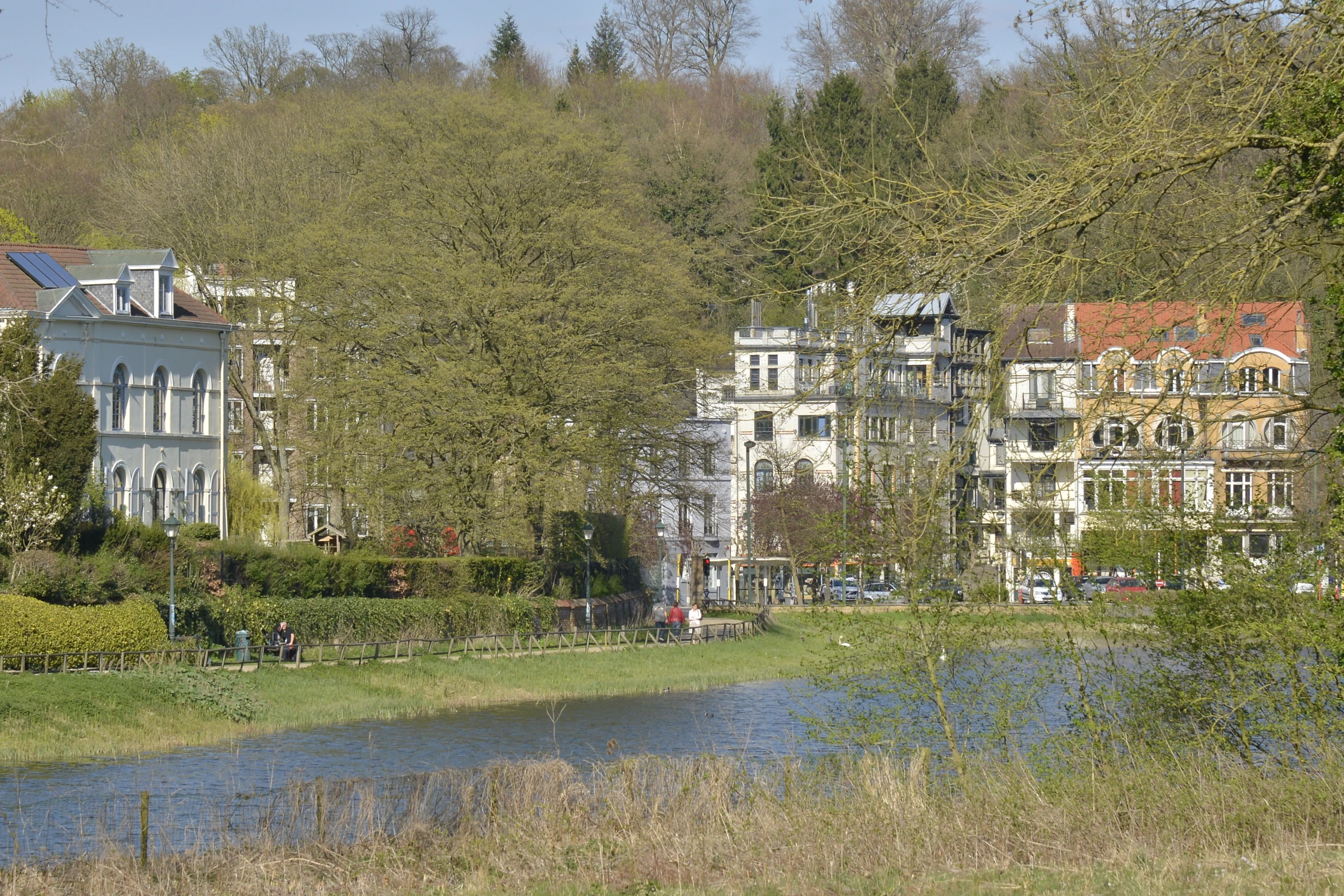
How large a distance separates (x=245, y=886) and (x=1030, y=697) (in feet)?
26.3

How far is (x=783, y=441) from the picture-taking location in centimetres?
7119

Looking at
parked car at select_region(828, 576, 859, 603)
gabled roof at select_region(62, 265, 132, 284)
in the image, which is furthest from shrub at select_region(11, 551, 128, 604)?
parked car at select_region(828, 576, 859, 603)

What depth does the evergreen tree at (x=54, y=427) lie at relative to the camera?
33.0 metres

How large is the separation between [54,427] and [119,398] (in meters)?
7.37

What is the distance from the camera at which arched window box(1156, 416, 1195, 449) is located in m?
11.0

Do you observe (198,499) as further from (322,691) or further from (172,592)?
(322,691)

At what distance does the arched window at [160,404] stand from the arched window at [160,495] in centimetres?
129

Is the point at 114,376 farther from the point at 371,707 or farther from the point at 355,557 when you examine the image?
the point at 371,707

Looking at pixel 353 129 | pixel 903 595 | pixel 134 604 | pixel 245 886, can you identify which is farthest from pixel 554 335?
pixel 245 886

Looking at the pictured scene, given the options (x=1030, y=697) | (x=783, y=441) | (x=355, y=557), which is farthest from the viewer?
(x=783, y=441)

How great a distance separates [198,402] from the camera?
4609 centimetres

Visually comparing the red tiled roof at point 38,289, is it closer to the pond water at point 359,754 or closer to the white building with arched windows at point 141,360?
the white building with arched windows at point 141,360

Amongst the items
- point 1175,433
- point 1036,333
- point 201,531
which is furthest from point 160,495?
point 1036,333

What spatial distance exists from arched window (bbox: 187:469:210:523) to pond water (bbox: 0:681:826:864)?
16203 mm
